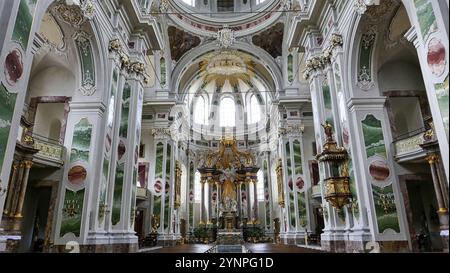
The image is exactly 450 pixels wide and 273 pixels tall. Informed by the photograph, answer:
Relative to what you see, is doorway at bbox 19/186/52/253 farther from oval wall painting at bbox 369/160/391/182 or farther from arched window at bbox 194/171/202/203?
arched window at bbox 194/171/202/203

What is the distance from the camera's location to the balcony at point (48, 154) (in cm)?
812

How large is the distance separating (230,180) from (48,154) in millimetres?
16267

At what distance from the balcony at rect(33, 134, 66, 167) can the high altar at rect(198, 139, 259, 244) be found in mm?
14724

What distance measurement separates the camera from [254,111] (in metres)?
25.1

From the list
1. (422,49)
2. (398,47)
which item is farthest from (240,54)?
(422,49)

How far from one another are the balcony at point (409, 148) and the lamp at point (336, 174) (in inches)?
48.7

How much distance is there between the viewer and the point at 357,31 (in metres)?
8.18

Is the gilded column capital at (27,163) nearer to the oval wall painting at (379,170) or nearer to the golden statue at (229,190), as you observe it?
the oval wall painting at (379,170)

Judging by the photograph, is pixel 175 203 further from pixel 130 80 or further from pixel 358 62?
pixel 358 62

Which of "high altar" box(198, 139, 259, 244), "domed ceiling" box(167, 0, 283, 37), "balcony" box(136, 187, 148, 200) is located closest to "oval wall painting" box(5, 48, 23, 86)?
"balcony" box(136, 187, 148, 200)

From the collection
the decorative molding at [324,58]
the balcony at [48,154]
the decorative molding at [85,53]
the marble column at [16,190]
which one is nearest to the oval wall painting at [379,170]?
the decorative molding at [324,58]

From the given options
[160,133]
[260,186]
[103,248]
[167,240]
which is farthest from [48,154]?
[260,186]

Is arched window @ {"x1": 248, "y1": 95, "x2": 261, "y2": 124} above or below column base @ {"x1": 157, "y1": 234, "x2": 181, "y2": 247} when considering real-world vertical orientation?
above

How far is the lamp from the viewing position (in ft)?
27.2
